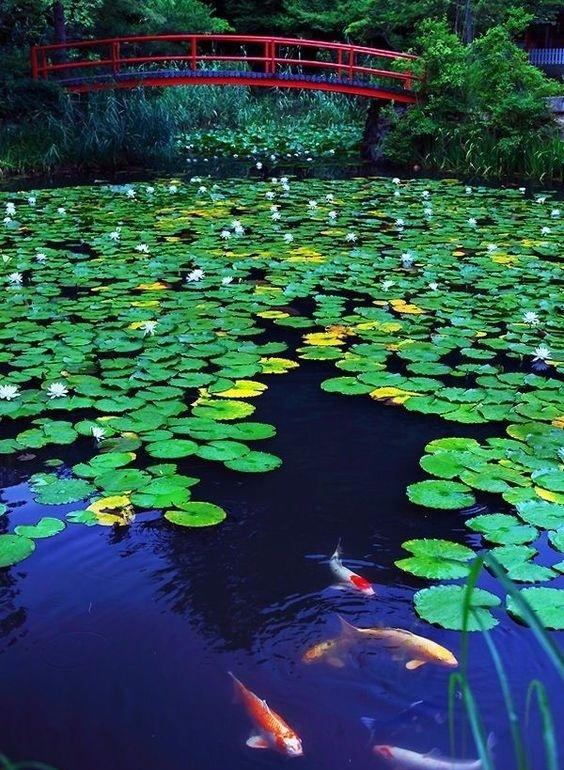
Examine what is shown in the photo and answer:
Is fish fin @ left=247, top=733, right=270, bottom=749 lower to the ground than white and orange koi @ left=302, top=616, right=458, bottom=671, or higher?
lower

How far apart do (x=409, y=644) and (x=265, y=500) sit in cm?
77

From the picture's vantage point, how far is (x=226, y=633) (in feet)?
6.37

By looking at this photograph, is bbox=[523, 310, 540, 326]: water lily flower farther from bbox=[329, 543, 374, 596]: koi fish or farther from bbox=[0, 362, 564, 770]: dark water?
bbox=[329, 543, 374, 596]: koi fish

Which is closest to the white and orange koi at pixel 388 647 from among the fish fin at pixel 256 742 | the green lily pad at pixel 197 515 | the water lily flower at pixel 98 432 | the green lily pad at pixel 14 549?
the fish fin at pixel 256 742

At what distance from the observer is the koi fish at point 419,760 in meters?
1.52

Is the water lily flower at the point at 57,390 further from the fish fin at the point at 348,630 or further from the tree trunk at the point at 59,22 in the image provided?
the tree trunk at the point at 59,22

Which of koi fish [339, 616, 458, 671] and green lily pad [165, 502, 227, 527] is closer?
koi fish [339, 616, 458, 671]

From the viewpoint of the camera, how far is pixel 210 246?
19.0 ft

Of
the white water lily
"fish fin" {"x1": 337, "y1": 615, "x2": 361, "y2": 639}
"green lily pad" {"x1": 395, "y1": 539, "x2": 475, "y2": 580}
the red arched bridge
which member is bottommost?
"fish fin" {"x1": 337, "y1": 615, "x2": 361, "y2": 639}

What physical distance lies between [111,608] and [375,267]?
3.55 m

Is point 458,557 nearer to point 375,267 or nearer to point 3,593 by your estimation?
point 3,593

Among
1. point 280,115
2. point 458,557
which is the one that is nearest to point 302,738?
point 458,557

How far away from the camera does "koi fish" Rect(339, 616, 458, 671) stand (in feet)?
5.94

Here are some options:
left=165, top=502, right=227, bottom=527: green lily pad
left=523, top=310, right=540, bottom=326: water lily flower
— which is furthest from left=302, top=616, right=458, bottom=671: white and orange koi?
left=523, top=310, right=540, bottom=326: water lily flower
